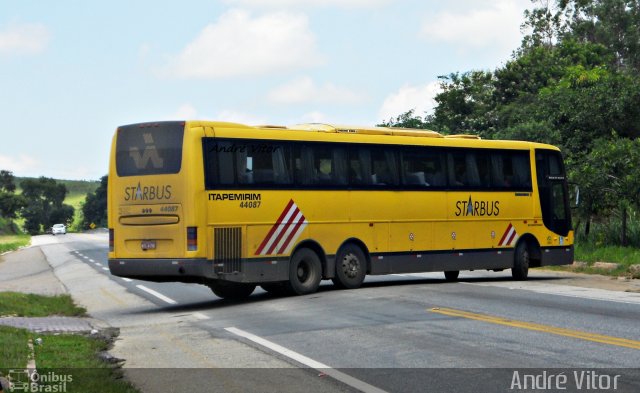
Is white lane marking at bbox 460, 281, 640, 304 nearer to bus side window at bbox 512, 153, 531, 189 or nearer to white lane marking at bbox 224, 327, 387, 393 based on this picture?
bus side window at bbox 512, 153, 531, 189

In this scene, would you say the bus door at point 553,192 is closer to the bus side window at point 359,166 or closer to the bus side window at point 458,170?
the bus side window at point 458,170

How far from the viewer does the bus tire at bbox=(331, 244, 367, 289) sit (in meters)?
21.5

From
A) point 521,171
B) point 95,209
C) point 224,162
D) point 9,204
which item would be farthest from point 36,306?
point 95,209

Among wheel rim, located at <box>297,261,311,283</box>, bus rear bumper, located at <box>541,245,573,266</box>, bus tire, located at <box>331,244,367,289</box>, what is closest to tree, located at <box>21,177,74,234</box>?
bus rear bumper, located at <box>541,245,573,266</box>

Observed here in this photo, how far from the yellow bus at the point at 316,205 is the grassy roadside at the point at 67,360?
440cm

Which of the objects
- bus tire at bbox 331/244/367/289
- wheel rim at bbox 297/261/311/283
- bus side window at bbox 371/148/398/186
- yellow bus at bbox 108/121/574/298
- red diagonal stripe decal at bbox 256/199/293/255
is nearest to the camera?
yellow bus at bbox 108/121/574/298

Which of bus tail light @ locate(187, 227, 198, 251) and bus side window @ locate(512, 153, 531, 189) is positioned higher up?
bus side window @ locate(512, 153, 531, 189)

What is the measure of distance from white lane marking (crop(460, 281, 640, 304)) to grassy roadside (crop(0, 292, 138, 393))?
907 centimetres

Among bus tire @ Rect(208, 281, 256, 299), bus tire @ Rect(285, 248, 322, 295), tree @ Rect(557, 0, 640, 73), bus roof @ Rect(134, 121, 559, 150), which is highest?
tree @ Rect(557, 0, 640, 73)

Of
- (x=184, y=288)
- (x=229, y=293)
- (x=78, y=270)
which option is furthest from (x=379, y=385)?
(x=78, y=270)

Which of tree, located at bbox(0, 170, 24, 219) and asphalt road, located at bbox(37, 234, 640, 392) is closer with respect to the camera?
asphalt road, located at bbox(37, 234, 640, 392)

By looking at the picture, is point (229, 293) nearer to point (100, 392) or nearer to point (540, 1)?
point (100, 392)

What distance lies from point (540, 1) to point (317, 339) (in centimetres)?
7958

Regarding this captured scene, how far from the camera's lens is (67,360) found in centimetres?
1191
